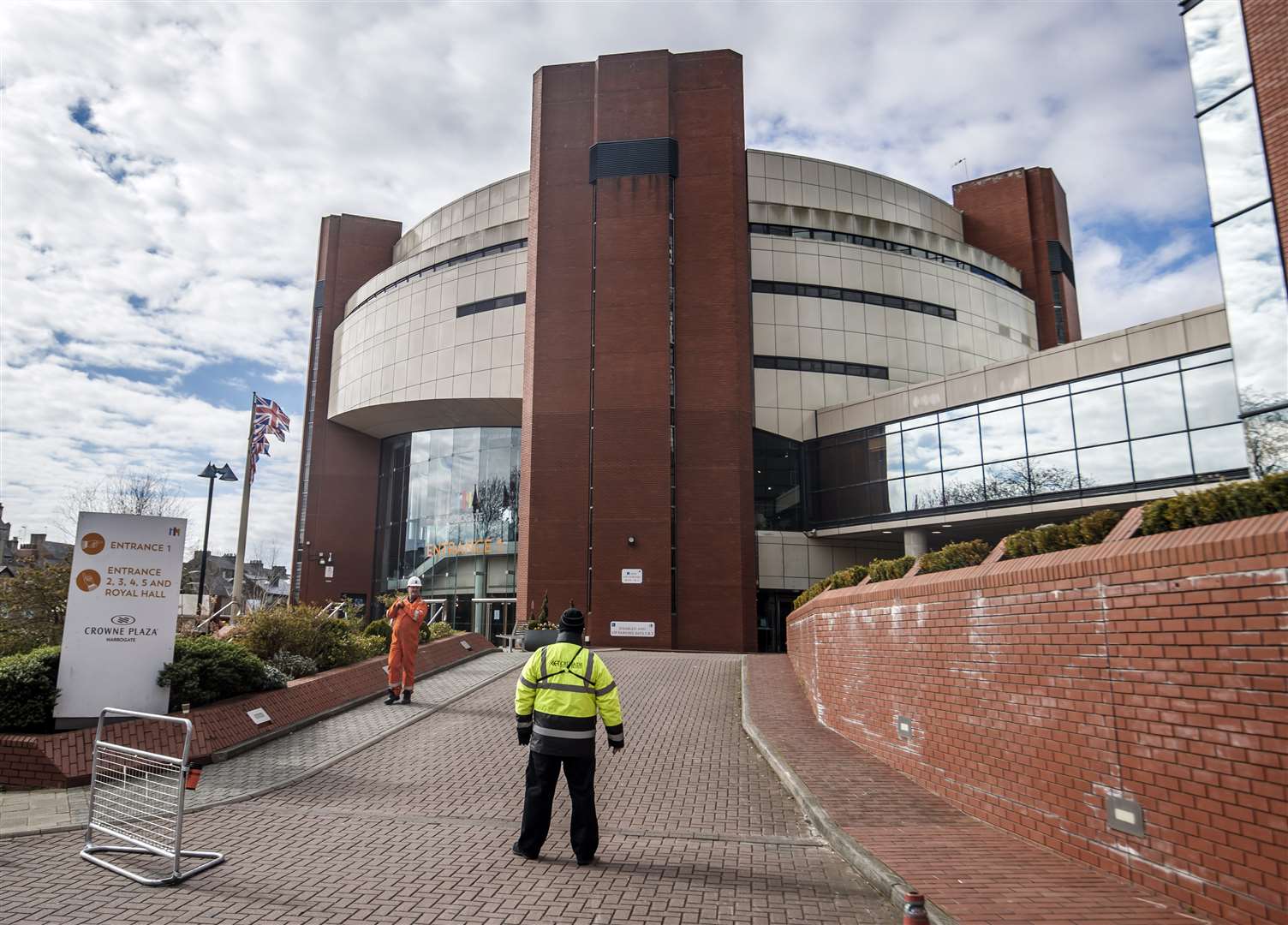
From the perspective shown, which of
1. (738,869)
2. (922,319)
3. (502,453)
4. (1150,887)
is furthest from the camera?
(502,453)

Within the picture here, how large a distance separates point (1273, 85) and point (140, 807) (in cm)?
2132

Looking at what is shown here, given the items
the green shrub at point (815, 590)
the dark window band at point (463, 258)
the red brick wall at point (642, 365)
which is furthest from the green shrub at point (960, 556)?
the dark window band at point (463, 258)

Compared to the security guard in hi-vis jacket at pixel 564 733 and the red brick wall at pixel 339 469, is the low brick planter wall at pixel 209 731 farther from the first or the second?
the red brick wall at pixel 339 469

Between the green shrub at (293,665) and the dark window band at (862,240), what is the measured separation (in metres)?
26.0

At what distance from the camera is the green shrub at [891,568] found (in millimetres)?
10954

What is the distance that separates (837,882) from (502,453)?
109 ft

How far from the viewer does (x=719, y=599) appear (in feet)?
97.2

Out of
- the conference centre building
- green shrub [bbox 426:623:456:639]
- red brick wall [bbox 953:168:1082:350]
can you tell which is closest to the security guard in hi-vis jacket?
green shrub [bbox 426:623:456:639]

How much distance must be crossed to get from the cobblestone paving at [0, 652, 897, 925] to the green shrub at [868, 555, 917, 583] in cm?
297

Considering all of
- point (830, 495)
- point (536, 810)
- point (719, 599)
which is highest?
point (830, 495)

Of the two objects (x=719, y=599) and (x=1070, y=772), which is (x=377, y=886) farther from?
(x=719, y=599)

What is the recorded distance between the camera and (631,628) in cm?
2950

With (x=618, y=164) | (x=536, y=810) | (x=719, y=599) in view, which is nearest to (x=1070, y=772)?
(x=536, y=810)

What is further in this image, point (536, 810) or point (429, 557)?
point (429, 557)
